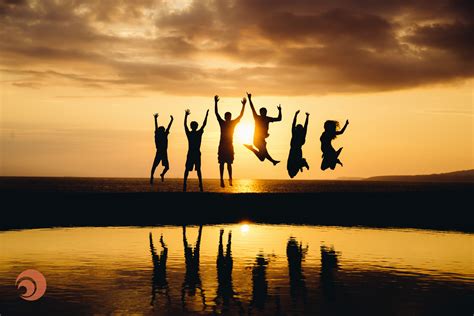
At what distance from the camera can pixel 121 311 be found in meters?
12.3

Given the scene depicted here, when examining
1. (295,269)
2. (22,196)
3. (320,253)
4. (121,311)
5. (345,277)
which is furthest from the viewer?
(22,196)

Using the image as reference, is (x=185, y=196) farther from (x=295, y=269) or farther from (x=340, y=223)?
(x=295, y=269)

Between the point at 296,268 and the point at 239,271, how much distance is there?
195 centimetres

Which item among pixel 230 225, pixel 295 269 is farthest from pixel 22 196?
pixel 295 269

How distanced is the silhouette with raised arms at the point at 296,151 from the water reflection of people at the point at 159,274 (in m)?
6.74

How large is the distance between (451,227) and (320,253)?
11904mm

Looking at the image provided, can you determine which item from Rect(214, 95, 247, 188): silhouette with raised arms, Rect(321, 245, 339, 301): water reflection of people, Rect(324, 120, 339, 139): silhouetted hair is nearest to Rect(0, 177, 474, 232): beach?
Rect(214, 95, 247, 188): silhouette with raised arms

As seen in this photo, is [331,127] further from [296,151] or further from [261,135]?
[261,135]

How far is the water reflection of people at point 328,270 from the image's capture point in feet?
48.3

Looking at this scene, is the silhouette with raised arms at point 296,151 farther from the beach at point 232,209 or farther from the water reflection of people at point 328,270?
the beach at point 232,209

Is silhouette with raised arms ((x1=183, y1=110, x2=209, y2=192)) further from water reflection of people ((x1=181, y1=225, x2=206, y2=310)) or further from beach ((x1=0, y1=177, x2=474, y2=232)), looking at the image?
water reflection of people ((x1=181, y1=225, x2=206, y2=310))

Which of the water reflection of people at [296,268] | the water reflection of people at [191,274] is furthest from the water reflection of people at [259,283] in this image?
the water reflection of people at [191,274]

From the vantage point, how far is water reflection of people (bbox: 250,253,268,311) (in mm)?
13211

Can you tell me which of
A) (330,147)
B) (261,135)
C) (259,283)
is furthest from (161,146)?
(259,283)
